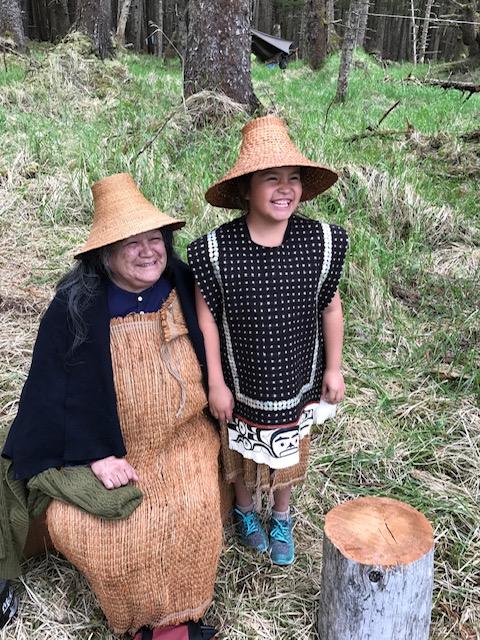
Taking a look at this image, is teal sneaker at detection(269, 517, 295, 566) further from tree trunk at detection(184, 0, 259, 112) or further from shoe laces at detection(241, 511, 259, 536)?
tree trunk at detection(184, 0, 259, 112)

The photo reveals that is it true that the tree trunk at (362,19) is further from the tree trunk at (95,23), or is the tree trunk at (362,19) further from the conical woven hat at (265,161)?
the conical woven hat at (265,161)

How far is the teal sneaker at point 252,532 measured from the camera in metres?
2.38

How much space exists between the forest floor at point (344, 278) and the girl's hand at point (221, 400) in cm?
68

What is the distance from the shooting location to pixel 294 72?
490 inches

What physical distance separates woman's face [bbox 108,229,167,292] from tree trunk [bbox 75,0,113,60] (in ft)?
25.2

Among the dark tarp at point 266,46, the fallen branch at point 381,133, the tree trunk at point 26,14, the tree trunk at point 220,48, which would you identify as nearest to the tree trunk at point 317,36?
the dark tarp at point 266,46

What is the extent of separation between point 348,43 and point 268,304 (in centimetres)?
609

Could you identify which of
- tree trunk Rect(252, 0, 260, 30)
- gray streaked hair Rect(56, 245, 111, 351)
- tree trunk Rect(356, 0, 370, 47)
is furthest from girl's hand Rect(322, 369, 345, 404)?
tree trunk Rect(252, 0, 260, 30)

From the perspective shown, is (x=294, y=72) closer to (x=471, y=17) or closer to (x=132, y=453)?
(x=471, y=17)

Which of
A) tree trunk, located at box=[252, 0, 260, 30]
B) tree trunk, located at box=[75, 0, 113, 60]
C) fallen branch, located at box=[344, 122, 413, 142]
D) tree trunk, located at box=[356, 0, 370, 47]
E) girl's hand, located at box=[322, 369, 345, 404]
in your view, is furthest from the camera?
tree trunk, located at box=[252, 0, 260, 30]

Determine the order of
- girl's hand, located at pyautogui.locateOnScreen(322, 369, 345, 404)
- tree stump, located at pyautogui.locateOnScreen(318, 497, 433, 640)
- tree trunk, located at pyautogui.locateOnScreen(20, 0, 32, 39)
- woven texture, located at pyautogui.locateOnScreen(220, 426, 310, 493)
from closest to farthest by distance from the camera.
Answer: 1. tree stump, located at pyautogui.locateOnScreen(318, 497, 433, 640)
2. girl's hand, located at pyautogui.locateOnScreen(322, 369, 345, 404)
3. woven texture, located at pyautogui.locateOnScreen(220, 426, 310, 493)
4. tree trunk, located at pyautogui.locateOnScreen(20, 0, 32, 39)

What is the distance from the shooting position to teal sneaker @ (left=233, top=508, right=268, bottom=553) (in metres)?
2.38

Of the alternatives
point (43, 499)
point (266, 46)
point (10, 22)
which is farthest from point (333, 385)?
point (266, 46)

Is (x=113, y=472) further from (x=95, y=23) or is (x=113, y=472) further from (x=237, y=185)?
(x=95, y=23)
